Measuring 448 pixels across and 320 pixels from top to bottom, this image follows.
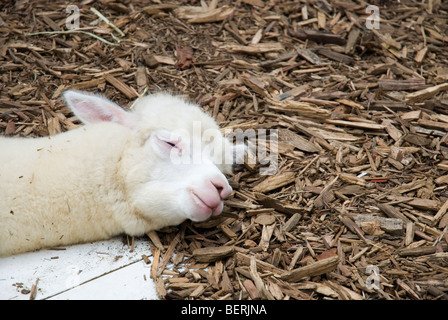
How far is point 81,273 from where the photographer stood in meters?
3.97

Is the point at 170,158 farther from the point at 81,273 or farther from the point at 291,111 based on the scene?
the point at 291,111

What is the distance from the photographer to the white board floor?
148 inches

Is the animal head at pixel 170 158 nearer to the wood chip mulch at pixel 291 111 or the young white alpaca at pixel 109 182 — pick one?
the young white alpaca at pixel 109 182

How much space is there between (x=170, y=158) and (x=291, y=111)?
6.07ft

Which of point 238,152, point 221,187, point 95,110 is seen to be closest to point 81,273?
point 221,187

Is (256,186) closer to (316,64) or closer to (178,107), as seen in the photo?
(178,107)

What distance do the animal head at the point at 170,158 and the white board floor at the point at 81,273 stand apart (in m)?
0.42

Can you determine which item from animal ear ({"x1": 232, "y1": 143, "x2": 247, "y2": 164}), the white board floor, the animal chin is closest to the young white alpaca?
the animal chin

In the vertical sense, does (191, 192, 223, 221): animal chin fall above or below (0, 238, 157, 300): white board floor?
above

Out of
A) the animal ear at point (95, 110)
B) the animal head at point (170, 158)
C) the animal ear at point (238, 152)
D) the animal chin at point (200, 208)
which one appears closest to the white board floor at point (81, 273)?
the animal head at point (170, 158)

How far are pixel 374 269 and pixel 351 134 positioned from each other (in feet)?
5.95

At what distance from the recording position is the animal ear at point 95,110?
4500 millimetres

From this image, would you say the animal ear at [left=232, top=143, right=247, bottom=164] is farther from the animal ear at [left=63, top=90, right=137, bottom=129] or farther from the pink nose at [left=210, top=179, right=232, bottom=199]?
the animal ear at [left=63, top=90, right=137, bottom=129]

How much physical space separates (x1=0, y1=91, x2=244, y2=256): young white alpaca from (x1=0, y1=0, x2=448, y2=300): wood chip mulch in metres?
0.39
